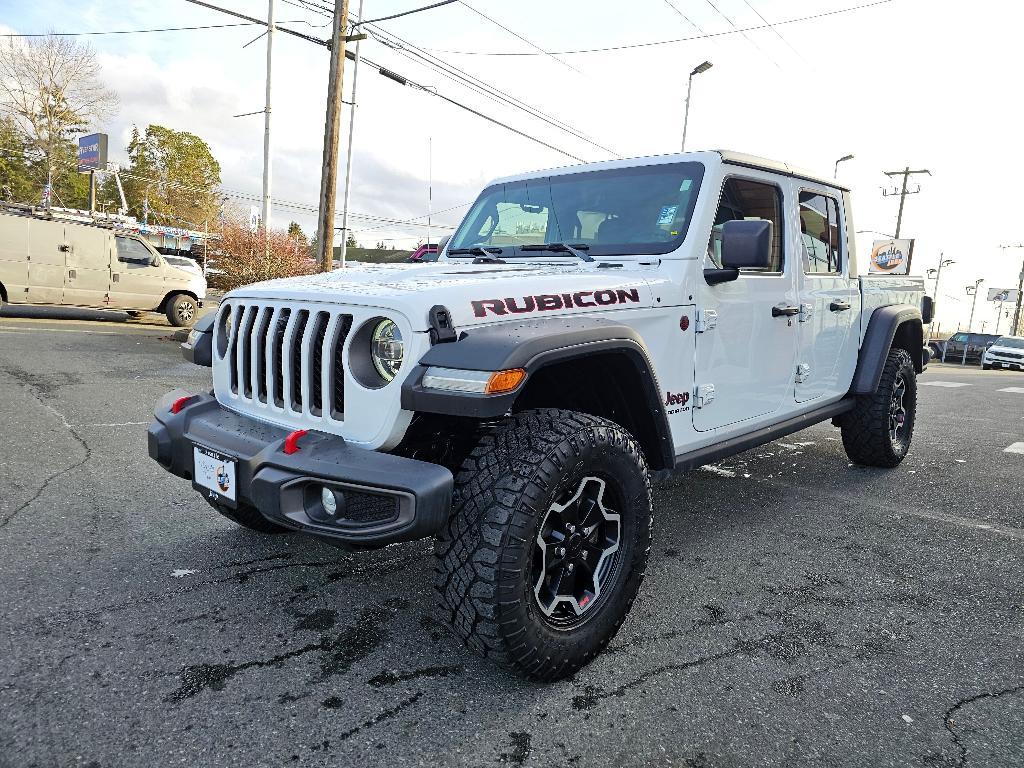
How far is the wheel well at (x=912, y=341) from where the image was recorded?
5121mm

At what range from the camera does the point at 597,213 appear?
3.45 meters

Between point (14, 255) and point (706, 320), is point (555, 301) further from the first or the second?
point (14, 255)

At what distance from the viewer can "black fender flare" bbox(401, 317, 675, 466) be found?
205 cm

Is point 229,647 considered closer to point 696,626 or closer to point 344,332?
point 344,332

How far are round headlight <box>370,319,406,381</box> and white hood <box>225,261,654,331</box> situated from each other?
10 centimetres

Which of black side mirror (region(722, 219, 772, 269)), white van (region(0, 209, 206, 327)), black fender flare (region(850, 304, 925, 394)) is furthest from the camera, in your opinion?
white van (region(0, 209, 206, 327))

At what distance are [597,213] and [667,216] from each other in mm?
378

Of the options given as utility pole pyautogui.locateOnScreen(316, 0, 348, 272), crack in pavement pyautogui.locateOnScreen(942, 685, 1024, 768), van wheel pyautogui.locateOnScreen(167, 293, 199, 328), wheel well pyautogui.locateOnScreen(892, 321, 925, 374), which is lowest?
crack in pavement pyautogui.locateOnScreen(942, 685, 1024, 768)

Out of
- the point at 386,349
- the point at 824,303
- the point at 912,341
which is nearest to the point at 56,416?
the point at 386,349

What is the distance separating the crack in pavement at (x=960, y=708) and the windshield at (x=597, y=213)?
1978 millimetres

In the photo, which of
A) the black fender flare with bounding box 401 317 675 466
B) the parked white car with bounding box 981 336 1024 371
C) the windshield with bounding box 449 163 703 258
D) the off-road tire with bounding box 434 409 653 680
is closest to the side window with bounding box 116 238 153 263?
the windshield with bounding box 449 163 703 258

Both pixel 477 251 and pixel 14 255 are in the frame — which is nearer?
pixel 477 251

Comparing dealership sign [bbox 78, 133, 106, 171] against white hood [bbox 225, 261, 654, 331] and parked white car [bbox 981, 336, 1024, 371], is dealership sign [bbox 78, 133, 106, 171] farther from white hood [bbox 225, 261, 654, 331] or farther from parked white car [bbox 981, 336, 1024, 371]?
parked white car [bbox 981, 336, 1024, 371]

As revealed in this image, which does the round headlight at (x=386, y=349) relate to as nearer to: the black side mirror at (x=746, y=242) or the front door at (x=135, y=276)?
the black side mirror at (x=746, y=242)
